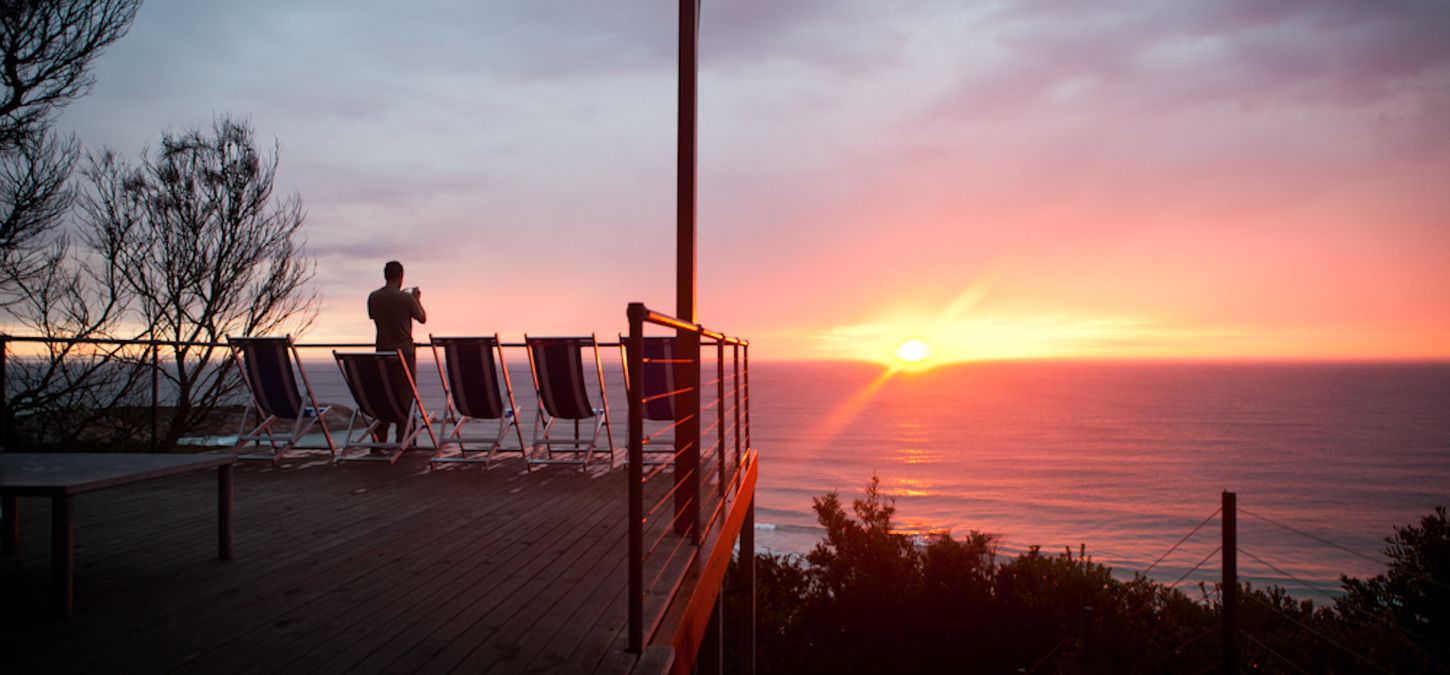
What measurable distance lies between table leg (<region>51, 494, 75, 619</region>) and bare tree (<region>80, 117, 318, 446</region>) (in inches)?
370

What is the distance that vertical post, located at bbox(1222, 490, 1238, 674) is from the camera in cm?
620

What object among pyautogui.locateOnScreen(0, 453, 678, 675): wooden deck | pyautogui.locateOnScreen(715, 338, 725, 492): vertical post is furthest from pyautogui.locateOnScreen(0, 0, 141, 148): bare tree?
pyautogui.locateOnScreen(715, 338, 725, 492): vertical post

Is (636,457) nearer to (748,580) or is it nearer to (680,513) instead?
(680,513)

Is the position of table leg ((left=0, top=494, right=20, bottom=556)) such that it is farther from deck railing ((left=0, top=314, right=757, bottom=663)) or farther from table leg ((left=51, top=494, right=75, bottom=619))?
deck railing ((left=0, top=314, right=757, bottom=663))

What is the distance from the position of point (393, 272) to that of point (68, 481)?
3.58m

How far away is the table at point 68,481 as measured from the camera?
2.29 m

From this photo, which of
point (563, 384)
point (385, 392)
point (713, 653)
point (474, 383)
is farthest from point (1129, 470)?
point (385, 392)

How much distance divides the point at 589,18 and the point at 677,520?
3.77m

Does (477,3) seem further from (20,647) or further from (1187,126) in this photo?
(1187,126)

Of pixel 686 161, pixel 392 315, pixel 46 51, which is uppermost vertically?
pixel 46 51

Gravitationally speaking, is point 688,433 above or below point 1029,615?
above

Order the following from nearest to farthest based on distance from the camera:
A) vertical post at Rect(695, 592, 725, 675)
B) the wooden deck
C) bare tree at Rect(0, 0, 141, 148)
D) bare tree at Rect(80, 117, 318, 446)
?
the wooden deck < vertical post at Rect(695, 592, 725, 675) < bare tree at Rect(0, 0, 141, 148) < bare tree at Rect(80, 117, 318, 446)

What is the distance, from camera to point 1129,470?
153 ft

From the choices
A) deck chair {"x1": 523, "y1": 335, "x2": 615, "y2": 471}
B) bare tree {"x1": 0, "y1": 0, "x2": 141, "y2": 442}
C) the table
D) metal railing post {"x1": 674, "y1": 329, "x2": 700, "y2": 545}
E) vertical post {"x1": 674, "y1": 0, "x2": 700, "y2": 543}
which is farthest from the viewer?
bare tree {"x1": 0, "y1": 0, "x2": 141, "y2": 442}
